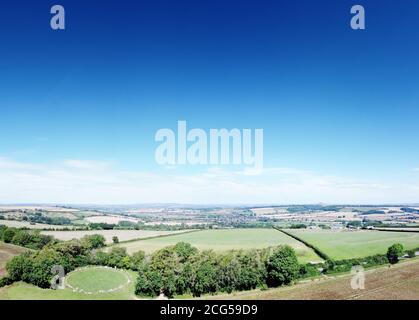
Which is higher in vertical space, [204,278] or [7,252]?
[7,252]

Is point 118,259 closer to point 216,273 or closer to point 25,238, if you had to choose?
point 25,238

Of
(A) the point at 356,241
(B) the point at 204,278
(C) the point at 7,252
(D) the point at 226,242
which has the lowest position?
(D) the point at 226,242

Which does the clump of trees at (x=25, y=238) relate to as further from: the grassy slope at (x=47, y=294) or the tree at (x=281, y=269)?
the tree at (x=281, y=269)

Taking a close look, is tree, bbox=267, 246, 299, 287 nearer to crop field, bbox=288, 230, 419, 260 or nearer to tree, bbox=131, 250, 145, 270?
crop field, bbox=288, 230, 419, 260

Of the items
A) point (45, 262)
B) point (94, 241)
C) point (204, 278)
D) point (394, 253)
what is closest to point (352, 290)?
point (204, 278)

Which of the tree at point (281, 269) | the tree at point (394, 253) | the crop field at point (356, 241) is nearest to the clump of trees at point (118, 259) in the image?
the tree at point (281, 269)

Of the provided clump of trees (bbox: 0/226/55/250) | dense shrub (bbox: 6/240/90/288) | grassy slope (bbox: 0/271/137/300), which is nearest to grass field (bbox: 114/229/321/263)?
dense shrub (bbox: 6/240/90/288)
